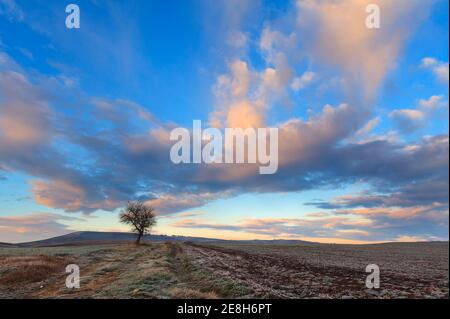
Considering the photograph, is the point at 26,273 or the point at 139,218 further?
the point at 139,218

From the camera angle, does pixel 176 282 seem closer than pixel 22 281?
Yes

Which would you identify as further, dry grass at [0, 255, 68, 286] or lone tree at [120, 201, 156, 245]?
lone tree at [120, 201, 156, 245]

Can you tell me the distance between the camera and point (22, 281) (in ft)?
98.6

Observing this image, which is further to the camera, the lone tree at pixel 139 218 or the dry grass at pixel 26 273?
the lone tree at pixel 139 218

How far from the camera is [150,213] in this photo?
120m
